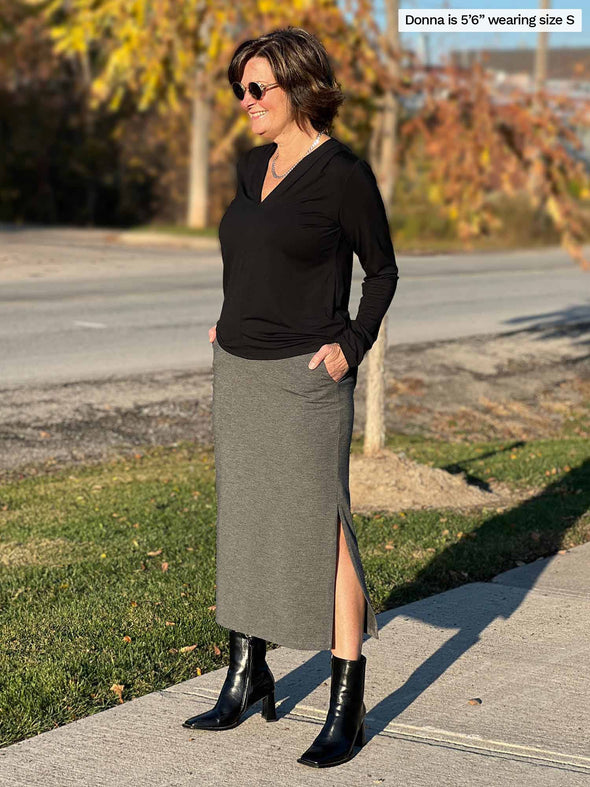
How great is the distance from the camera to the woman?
3441mm

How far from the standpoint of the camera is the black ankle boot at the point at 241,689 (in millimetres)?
3645

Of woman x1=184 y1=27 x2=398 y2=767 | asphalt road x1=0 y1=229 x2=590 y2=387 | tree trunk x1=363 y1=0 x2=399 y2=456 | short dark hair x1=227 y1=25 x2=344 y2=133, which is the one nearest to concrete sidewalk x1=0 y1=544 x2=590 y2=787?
woman x1=184 y1=27 x2=398 y2=767

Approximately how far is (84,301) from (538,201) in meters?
8.92

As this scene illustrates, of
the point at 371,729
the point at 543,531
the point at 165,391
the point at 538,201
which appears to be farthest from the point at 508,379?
the point at 371,729

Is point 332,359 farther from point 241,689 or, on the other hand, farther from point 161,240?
point 161,240

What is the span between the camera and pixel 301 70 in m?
3.45

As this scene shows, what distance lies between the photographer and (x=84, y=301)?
15281mm

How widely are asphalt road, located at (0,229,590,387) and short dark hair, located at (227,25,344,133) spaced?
6.54 meters

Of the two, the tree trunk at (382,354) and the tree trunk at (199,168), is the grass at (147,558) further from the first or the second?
the tree trunk at (199,168)

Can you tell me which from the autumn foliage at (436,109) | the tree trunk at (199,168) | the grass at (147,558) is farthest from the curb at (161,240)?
the grass at (147,558)

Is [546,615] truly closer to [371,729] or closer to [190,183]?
[371,729]

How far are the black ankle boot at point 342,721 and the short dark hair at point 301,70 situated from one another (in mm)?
1539

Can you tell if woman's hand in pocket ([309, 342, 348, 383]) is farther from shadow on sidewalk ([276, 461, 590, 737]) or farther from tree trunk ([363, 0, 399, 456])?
tree trunk ([363, 0, 399, 456])

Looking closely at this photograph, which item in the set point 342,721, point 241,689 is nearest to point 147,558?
point 241,689
